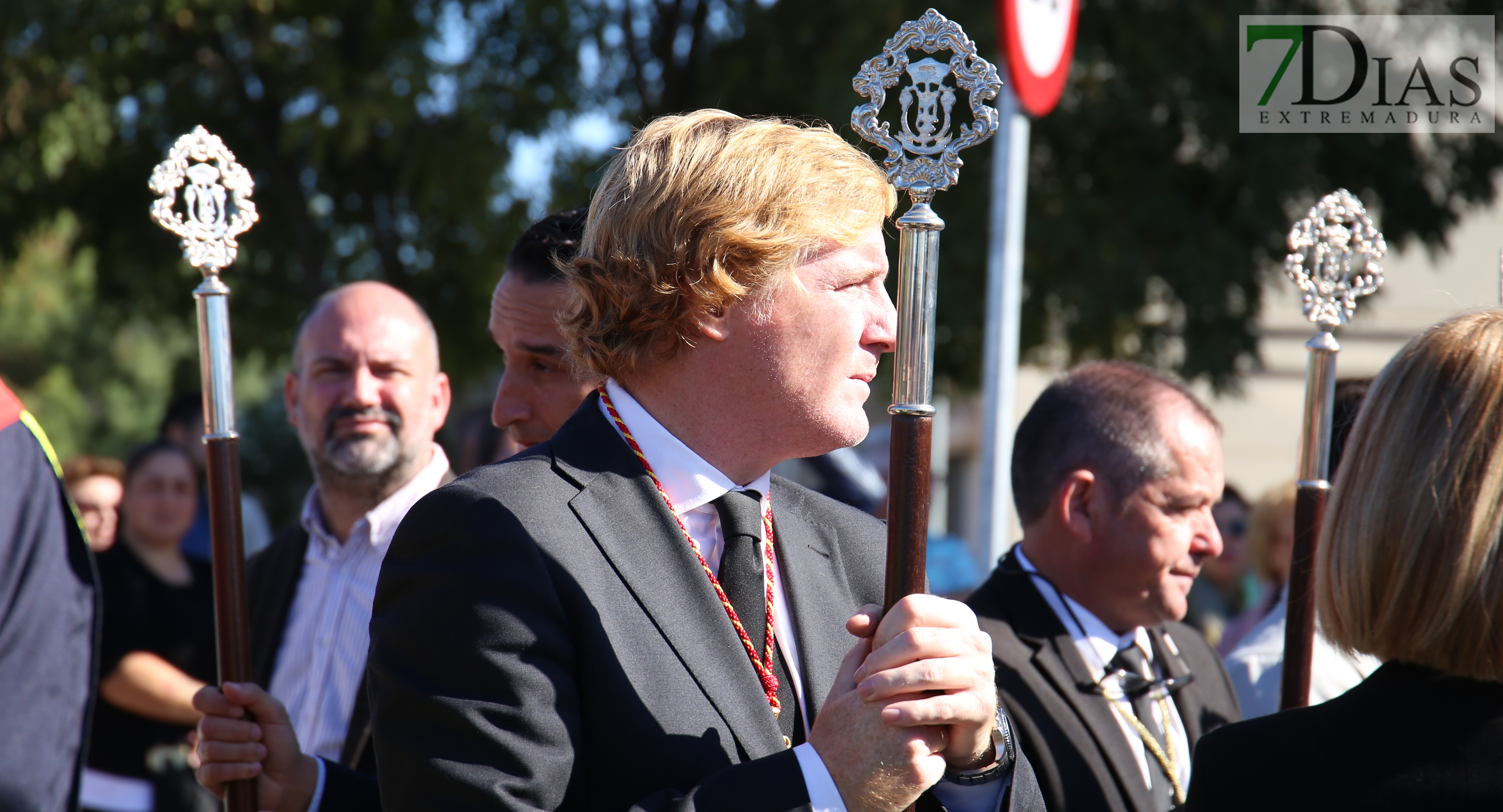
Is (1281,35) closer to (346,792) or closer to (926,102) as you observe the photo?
(926,102)

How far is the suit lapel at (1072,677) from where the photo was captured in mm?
3055

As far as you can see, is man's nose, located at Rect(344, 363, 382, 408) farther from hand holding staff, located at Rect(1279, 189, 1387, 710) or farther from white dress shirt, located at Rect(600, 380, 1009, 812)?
hand holding staff, located at Rect(1279, 189, 1387, 710)

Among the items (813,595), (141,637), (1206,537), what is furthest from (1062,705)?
(141,637)

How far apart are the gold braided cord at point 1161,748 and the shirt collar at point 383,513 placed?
1917mm

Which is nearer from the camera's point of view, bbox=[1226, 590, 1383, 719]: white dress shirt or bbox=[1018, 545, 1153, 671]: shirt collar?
bbox=[1018, 545, 1153, 671]: shirt collar

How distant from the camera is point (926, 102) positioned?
189 cm

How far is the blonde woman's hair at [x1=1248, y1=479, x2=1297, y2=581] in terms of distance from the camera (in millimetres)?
5656

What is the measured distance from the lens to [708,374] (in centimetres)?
212

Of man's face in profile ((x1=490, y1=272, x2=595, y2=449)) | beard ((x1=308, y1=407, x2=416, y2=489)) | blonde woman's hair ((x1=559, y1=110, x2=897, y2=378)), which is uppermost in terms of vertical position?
blonde woman's hair ((x1=559, y1=110, x2=897, y2=378))

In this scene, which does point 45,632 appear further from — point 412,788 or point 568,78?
point 568,78

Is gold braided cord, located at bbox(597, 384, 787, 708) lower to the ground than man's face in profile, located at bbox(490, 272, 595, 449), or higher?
lower

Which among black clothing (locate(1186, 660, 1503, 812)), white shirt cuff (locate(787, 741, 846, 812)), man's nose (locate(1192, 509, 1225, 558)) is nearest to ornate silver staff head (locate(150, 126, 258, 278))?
white shirt cuff (locate(787, 741, 846, 812))

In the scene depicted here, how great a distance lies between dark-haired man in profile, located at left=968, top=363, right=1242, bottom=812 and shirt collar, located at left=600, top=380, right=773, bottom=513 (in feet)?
4.13

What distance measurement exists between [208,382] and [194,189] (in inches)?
16.2
